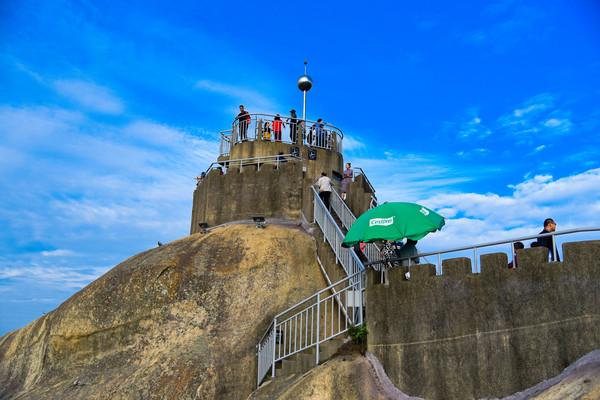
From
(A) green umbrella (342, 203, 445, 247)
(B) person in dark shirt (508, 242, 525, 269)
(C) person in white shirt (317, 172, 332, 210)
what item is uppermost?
(C) person in white shirt (317, 172, 332, 210)

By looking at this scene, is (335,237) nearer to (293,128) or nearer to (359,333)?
(359,333)

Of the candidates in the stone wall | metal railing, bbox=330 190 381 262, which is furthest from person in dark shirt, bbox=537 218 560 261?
the stone wall

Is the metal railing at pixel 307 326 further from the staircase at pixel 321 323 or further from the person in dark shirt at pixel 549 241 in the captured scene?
the person in dark shirt at pixel 549 241

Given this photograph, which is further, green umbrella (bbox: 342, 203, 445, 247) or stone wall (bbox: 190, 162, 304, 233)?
stone wall (bbox: 190, 162, 304, 233)

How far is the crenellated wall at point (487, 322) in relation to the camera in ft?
28.1

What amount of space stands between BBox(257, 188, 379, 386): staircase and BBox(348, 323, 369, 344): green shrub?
9.1 inches

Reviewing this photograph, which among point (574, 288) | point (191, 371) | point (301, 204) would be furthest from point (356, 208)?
point (574, 288)

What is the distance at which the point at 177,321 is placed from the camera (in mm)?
14938

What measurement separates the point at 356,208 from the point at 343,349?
6.86 m

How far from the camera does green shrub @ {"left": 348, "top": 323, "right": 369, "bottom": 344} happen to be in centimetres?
1166

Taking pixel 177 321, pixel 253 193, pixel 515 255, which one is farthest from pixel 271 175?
pixel 515 255

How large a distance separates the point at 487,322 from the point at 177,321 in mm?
8645

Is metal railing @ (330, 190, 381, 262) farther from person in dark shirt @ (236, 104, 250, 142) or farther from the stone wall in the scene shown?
person in dark shirt @ (236, 104, 250, 142)

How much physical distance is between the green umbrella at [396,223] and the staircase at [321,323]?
1349mm
